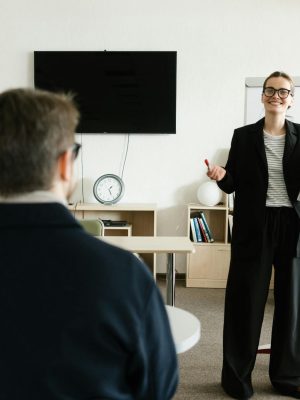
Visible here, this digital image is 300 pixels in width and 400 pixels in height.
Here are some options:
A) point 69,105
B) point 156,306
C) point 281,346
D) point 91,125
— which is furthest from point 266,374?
point 91,125

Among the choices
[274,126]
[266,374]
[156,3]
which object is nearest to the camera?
[274,126]

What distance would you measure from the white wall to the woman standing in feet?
8.18

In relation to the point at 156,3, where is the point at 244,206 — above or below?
below

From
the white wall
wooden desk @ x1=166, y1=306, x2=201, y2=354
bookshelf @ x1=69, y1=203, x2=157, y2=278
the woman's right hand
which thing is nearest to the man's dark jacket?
wooden desk @ x1=166, y1=306, x2=201, y2=354

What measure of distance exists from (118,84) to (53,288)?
13.9 ft

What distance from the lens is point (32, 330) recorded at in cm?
81

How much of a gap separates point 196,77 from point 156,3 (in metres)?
0.82

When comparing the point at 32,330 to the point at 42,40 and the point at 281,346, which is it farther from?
the point at 42,40

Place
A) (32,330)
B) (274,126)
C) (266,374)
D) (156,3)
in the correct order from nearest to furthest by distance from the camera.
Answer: (32,330) < (274,126) < (266,374) < (156,3)

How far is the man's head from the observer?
0.84 metres

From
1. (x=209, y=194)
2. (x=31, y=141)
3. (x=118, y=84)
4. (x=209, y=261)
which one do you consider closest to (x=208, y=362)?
(x=209, y=261)

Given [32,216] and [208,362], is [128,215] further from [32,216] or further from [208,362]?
[32,216]

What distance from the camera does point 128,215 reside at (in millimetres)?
5027

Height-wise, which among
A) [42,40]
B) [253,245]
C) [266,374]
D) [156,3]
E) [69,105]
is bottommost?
[266,374]
